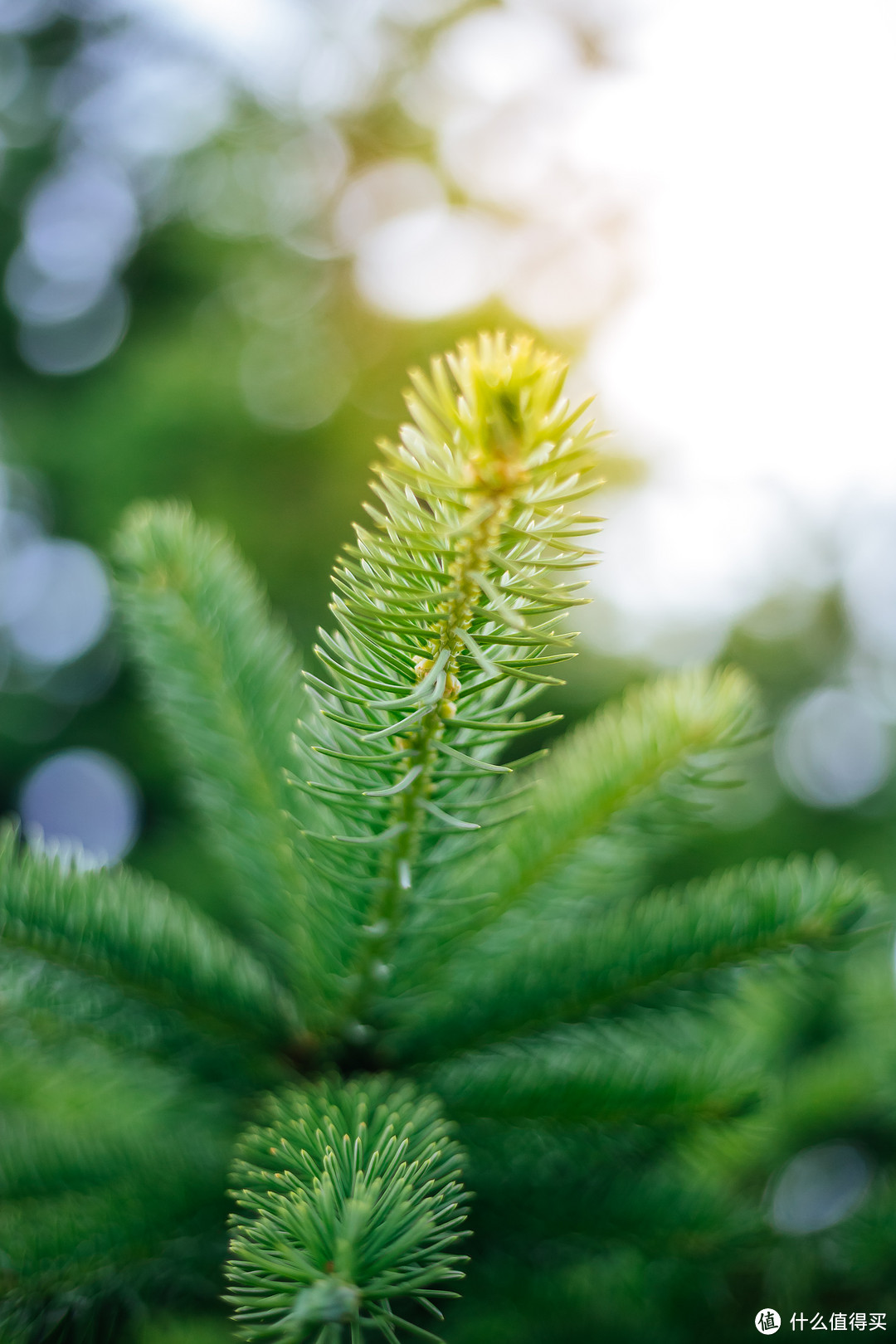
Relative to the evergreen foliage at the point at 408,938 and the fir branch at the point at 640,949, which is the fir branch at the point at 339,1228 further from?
the fir branch at the point at 640,949

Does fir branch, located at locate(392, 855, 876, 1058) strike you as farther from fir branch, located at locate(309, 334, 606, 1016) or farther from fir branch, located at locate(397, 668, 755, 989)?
fir branch, located at locate(309, 334, 606, 1016)

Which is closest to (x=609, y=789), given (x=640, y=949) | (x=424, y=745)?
(x=640, y=949)

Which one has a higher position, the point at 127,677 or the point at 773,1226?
the point at 127,677

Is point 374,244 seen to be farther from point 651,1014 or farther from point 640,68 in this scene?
point 651,1014

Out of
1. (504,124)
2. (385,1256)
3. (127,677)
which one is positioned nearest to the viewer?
(385,1256)

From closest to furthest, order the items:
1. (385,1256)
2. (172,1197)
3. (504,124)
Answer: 1. (385,1256)
2. (172,1197)
3. (504,124)

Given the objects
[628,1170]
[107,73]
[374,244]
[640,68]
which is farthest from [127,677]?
[628,1170]

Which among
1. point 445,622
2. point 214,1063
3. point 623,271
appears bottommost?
point 214,1063
